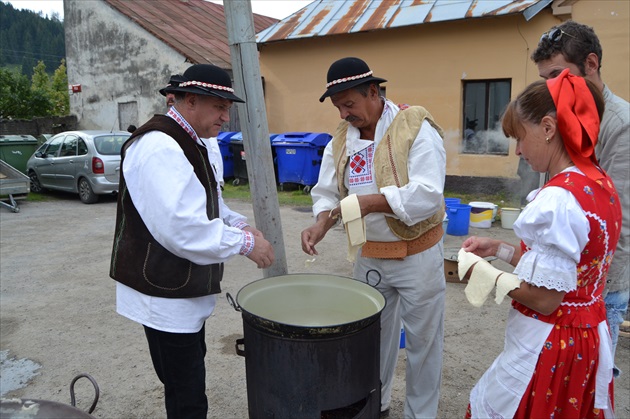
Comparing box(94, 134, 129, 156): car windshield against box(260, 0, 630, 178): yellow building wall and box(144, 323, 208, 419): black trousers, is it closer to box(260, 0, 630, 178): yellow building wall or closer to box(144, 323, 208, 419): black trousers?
box(260, 0, 630, 178): yellow building wall

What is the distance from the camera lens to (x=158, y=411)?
3182mm

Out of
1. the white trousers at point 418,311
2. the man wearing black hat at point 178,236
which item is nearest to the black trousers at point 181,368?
the man wearing black hat at point 178,236

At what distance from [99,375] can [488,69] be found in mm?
8869

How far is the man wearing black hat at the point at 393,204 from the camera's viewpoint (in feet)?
7.72

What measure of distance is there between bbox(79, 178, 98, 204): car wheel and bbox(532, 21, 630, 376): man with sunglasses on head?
1024cm

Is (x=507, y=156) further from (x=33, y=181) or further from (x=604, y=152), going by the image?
(x=33, y=181)

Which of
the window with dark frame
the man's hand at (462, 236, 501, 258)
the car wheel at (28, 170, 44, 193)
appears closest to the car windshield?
the car wheel at (28, 170, 44, 193)

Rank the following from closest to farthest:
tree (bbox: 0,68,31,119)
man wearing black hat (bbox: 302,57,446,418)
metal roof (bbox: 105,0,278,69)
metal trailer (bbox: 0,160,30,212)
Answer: man wearing black hat (bbox: 302,57,446,418) < metal trailer (bbox: 0,160,30,212) < metal roof (bbox: 105,0,278,69) < tree (bbox: 0,68,31,119)

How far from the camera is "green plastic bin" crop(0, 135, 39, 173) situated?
12.7 metres

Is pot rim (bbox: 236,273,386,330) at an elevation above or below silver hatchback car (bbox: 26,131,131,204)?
below

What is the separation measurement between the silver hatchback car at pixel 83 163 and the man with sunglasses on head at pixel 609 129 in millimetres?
9577

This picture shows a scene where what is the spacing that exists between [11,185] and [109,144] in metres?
2.02

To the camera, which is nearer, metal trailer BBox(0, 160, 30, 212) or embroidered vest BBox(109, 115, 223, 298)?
embroidered vest BBox(109, 115, 223, 298)

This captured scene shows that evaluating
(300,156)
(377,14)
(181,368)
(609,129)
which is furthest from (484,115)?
(181,368)
